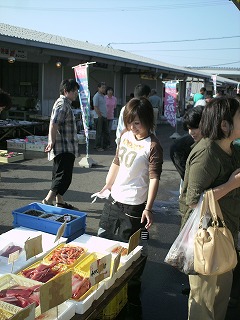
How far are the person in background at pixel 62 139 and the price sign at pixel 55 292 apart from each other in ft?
9.89

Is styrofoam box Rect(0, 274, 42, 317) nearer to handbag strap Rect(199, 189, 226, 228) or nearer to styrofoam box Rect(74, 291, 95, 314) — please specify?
styrofoam box Rect(74, 291, 95, 314)

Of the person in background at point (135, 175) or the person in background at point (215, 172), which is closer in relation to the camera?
the person in background at point (215, 172)

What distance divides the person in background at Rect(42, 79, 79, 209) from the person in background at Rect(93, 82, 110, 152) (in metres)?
5.08

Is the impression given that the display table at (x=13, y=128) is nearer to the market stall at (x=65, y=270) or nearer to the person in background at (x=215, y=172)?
the market stall at (x=65, y=270)

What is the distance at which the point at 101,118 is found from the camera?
1063 centimetres

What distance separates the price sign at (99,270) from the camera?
2363 millimetres

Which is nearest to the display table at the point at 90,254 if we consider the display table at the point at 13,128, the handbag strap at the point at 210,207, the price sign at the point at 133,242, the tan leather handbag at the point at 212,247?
the price sign at the point at 133,242

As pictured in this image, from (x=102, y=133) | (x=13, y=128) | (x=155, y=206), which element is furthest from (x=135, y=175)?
(x=13, y=128)

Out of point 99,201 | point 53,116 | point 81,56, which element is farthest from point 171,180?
point 81,56

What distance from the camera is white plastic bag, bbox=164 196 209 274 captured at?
2386 mm

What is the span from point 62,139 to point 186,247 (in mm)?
3017

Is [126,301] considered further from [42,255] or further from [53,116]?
[53,116]

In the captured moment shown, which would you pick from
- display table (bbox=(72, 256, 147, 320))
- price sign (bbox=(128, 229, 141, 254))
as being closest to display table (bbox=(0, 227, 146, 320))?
display table (bbox=(72, 256, 147, 320))

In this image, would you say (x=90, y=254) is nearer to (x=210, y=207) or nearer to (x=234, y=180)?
(x=210, y=207)
